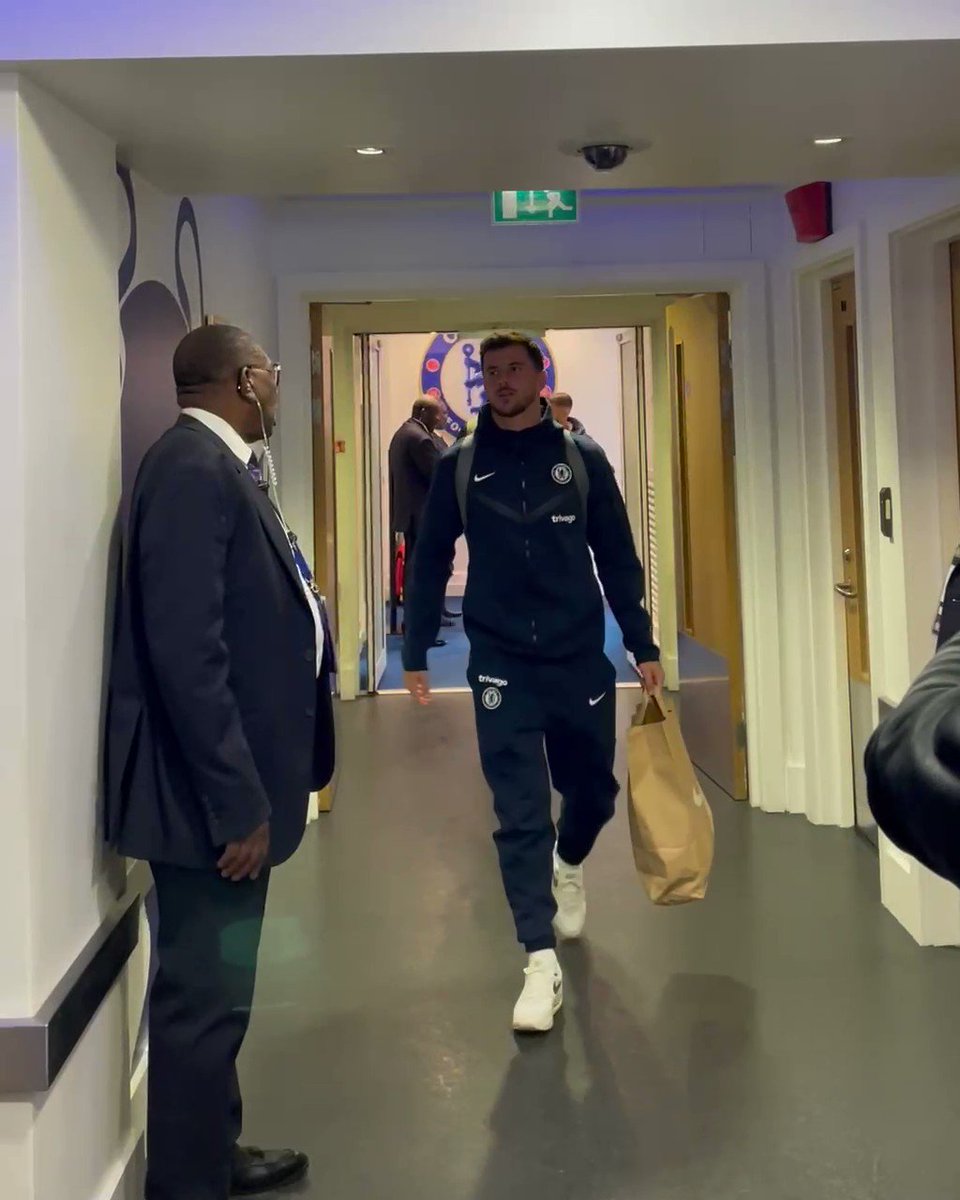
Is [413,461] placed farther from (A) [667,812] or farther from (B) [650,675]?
(A) [667,812]

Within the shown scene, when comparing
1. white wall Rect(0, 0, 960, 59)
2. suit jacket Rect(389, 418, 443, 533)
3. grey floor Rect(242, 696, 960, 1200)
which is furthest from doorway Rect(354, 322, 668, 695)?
Answer: white wall Rect(0, 0, 960, 59)

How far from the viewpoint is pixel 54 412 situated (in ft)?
5.76

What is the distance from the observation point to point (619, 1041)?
2645 mm

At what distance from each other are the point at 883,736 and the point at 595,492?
2.06 meters

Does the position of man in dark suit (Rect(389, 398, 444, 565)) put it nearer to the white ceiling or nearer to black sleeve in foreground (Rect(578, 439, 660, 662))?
black sleeve in foreground (Rect(578, 439, 660, 662))

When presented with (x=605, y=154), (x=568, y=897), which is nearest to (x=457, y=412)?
(x=568, y=897)

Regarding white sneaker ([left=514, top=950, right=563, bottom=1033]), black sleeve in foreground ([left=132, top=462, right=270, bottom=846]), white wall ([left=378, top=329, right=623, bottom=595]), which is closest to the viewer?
black sleeve in foreground ([left=132, top=462, right=270, bottom=846])

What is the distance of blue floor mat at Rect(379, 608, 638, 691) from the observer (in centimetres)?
723

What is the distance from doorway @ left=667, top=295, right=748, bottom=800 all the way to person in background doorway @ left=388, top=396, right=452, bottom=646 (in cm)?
282

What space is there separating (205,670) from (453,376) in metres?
8.88

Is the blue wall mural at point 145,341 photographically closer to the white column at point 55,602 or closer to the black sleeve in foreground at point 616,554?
the white column at point 55,602

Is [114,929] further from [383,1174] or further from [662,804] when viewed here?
[662,804]

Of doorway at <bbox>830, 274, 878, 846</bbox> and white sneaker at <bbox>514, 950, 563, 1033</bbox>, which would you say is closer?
white sneaker at <bbox>514, 950, 563, 1033</bbox>

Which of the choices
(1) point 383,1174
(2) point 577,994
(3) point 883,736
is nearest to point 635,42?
(3) point 883,736
